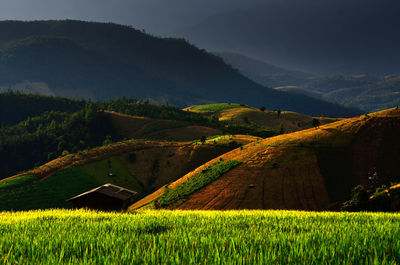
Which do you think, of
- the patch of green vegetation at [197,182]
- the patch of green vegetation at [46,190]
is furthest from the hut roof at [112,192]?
the patch of green vegetation at [46,190]

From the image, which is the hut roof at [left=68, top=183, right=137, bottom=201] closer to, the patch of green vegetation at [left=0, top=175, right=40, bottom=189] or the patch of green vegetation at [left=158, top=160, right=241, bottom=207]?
the patch of green vegetation at [left=158, top=160, right=241, bottom=207]

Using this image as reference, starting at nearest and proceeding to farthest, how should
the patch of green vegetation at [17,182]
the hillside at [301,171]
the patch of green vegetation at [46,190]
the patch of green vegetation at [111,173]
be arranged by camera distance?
the hillside at [301,171] < the patch of green vegetation at [46,190] < the patch of green vegetation at [17,182] < the patch of green vegetation at [111,173]

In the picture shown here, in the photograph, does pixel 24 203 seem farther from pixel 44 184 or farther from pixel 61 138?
pixel 61 138

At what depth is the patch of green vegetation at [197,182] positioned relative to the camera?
73.9 meters

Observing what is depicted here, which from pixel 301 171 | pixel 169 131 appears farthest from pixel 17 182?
pixel 169 131

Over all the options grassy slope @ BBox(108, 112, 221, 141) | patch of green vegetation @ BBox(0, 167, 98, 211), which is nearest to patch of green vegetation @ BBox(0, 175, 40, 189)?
patch of green vegetation @ BBox(0, 167, 98, 211)

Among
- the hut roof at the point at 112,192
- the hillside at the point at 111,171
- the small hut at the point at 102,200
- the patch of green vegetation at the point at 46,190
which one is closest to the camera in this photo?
the small hut at the point at 102,200

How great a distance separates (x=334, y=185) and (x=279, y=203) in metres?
13.1

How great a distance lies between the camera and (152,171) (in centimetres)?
11606

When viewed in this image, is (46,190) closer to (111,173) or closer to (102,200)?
(111,173)

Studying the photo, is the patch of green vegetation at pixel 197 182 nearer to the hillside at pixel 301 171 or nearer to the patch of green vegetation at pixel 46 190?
the hillside at pixel 301 171

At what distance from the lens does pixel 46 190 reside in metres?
94.9

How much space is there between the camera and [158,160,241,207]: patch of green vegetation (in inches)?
2908

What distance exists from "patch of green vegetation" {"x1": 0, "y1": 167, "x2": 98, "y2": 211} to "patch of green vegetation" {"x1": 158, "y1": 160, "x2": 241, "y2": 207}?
3299 cm
